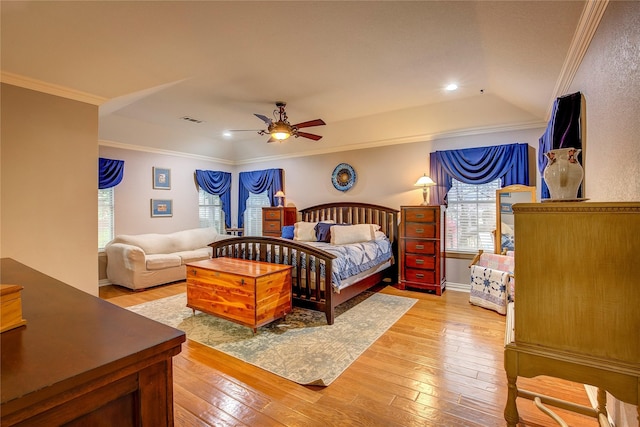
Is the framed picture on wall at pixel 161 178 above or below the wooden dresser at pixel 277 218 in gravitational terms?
above

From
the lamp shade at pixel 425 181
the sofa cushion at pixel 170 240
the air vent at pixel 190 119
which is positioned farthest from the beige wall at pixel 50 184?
the lamp shade at pixel 425 181

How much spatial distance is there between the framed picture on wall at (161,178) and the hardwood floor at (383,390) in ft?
14.1

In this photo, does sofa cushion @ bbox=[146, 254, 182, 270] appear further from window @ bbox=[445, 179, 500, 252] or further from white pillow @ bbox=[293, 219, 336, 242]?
window @ bbox=[445, 179, 500, 252]

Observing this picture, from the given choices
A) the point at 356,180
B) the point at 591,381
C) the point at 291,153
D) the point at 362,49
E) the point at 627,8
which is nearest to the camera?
the point at 591,381

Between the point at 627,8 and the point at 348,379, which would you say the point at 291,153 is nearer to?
the point at 348,379

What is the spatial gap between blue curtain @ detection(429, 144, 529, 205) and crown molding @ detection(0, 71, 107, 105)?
4.81 m

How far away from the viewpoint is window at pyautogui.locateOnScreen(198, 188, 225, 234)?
7.32 meters

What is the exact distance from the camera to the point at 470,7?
2250 mm

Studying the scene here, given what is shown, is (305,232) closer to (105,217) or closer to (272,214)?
(272,214)

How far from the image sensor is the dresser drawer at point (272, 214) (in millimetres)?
6512

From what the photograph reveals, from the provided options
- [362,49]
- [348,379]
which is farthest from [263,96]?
[348,379]

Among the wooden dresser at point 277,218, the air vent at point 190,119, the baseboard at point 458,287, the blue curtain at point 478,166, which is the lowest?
the baseboard at point 458,287

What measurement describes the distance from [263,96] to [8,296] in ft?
12.5

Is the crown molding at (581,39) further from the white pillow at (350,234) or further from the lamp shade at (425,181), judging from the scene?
the white pillow at (350,234)
